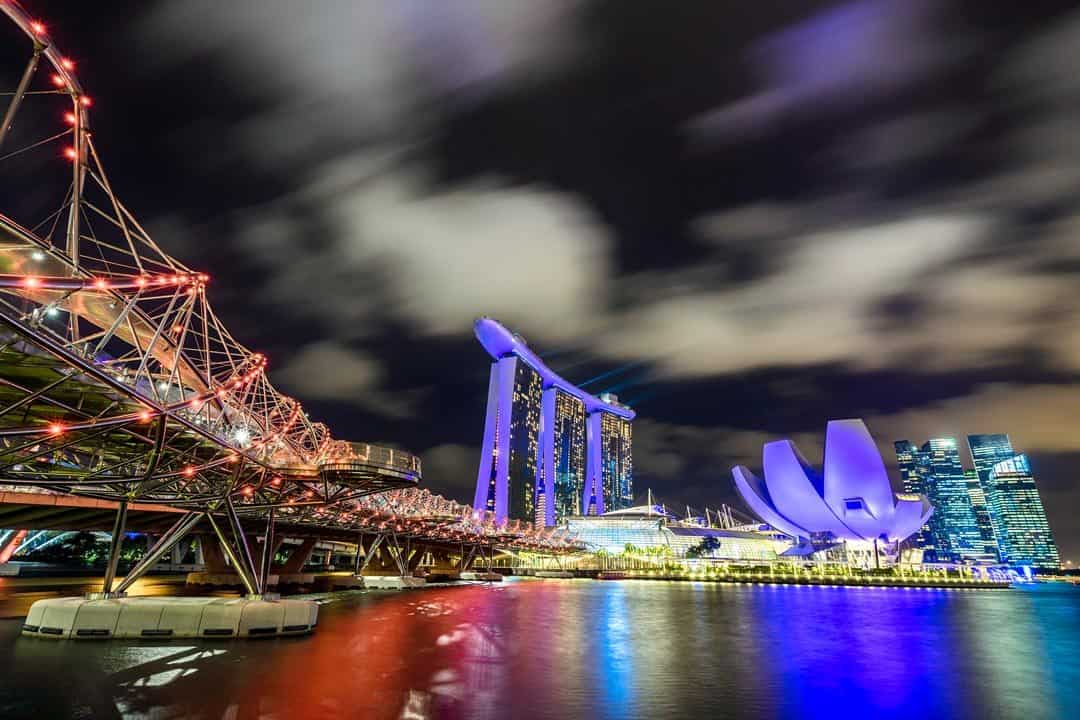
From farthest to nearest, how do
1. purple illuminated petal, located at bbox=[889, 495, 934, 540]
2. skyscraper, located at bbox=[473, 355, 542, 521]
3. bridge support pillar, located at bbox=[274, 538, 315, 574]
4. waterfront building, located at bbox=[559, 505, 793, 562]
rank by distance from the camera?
skyscraper, located at bbox=[473, 355, 542, 521]
waterfront building, located at bbox=[559, 505, 793, 562]
purple illuminated petal, located at bbox=[889, 495, 934, 540]
bridge support pillar, located at bbox=[274, 538, 315, 574]

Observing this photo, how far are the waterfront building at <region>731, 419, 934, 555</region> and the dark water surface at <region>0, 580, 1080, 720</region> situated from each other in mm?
75368

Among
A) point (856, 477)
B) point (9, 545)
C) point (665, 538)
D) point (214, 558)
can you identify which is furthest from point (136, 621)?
point (665, 538)

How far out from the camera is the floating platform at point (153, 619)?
17594 mm

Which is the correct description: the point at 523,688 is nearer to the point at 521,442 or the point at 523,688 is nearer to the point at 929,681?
the point at 929,681

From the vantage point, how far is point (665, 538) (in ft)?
458

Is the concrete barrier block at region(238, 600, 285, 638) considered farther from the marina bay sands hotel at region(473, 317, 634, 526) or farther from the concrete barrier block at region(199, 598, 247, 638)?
the marina bay sands hotel at region(473, 317, 634, 526)

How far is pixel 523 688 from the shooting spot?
1254 centimetres

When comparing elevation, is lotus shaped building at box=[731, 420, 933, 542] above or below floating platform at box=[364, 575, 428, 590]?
above

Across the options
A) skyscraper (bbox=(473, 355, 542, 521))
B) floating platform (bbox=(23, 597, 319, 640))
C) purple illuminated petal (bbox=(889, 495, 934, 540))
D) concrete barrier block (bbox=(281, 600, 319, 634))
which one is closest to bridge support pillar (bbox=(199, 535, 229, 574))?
floating platform (bbox=(23, 597, 319, 640))

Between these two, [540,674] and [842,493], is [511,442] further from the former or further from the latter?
[540,674]

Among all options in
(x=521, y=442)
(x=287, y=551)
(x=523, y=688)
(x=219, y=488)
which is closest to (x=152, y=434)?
(x=219, y=488)

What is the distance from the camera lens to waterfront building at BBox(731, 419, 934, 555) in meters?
94.9

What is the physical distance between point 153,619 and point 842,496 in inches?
4107

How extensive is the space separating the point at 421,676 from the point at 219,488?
1523 centimetres
